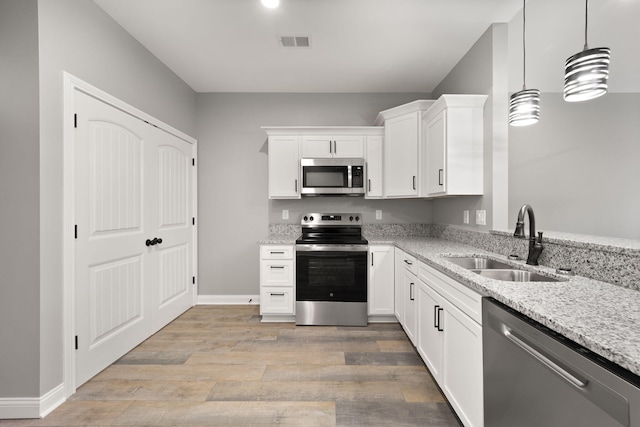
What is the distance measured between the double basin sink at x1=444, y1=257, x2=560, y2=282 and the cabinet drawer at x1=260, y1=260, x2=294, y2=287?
1.71m

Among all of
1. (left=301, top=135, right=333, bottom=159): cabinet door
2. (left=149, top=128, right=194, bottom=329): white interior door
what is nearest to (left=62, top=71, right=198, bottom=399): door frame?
(left=149, top=128, right=194, bottom=329): white interior door

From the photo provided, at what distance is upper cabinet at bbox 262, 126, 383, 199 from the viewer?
3473mm

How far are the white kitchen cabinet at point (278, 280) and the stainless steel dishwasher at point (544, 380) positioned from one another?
2.16m

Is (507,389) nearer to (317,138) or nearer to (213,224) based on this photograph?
(317,138)

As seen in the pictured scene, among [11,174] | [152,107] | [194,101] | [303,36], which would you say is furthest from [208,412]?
[194,101]

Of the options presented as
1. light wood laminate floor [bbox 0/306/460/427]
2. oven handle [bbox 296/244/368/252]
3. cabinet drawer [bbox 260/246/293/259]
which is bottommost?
light wood laminate floor [bbox 0/306/460/427]

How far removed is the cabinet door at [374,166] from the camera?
349 centimetres

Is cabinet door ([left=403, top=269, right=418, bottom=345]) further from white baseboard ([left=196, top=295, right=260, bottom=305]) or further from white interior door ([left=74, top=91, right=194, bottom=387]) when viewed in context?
white interior door ([left=74, top=91, right=194, bottom=387])

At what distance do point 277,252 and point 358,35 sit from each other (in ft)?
7.34

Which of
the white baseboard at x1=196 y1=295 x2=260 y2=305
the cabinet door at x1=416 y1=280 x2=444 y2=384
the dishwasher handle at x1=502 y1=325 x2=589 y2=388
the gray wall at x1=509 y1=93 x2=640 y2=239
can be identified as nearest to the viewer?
the dishwasher handle at x1=502 y1=325 x2=589 y2=388

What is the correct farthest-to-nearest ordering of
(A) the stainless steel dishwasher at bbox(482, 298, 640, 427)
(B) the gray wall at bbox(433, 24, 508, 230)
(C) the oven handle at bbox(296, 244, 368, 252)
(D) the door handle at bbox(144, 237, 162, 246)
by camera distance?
(C) the oven handle at bbox(296, 244, 368, 252) → (D) the door handle at bbox(144, 237, 162, 246) → (B) the gray wall at bbox(433, 24, 508, 230) → (A) the stainless steel dishwasher at bbox(482, 298, 640, 427)

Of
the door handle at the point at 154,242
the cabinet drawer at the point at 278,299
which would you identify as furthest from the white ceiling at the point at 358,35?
the cabinet drawer at the point at 278,299

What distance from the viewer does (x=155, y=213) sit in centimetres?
288

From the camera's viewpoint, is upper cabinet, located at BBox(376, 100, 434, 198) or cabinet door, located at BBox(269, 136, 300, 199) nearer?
upper cabinet, located at BBox(376, 100, 434, 198)
